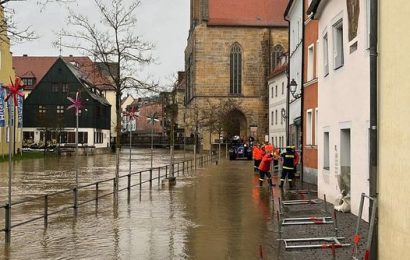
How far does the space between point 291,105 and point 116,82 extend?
1495cm

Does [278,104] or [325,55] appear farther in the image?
[278,104]

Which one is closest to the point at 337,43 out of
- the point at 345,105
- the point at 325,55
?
the point at 325,55

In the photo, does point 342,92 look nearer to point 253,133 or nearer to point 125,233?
point 125,233

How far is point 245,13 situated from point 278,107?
974 inches

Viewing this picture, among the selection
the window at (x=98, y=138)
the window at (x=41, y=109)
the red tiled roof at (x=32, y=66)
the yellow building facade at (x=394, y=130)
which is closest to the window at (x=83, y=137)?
the window at (x=98, y=138)

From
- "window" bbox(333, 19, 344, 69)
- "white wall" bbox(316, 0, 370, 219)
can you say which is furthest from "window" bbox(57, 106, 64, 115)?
"window" bbox(333, 19, 344, 69)

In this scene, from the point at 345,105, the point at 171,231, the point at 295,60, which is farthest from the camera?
the point at 295,60

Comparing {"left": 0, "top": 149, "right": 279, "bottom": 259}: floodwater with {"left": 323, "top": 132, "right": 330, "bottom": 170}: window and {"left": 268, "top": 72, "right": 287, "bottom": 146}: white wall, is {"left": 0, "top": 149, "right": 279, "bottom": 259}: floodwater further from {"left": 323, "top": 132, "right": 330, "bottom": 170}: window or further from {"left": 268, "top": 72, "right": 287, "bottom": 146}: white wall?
{"left": 268, "top": 72, "right": 287, "bottom": 146}: white wall

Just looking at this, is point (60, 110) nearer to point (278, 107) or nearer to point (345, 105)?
point (278, 107)

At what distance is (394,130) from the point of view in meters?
8.46

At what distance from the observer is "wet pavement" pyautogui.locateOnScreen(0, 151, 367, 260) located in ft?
33.3

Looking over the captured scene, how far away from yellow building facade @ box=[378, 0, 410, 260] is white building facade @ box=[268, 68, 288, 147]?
51242mm

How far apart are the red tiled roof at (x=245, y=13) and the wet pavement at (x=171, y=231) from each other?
6684cm

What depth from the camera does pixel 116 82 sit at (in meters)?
23.1
